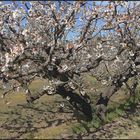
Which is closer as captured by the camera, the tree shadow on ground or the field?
the field

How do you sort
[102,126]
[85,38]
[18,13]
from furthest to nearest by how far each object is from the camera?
[102,126] → [85,38] → [18,13]

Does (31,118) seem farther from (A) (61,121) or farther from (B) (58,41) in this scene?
(B) (58,41)

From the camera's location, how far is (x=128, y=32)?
1961 cm

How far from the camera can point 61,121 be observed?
2016cm

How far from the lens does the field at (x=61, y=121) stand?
17906mm

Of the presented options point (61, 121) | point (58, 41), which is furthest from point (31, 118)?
point (58, 41)

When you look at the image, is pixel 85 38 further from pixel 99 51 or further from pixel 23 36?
pixel 23 36

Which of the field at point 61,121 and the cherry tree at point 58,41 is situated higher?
the cherry tree at point 58,41

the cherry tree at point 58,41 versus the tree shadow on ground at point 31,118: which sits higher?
the cherry tree at point 58,41

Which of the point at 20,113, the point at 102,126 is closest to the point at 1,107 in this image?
the point at 20,113

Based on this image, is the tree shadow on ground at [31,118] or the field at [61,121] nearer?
the field at [61,121]

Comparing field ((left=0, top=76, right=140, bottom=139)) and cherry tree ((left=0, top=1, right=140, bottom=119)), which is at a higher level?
cherry tree ((left=0, top=1, right=140, bottom=119))

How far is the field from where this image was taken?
17.9 m

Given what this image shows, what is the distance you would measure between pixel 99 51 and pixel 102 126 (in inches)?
144
